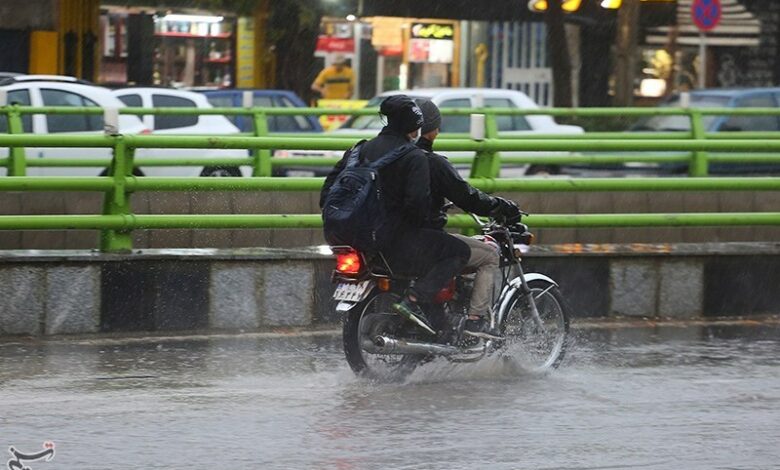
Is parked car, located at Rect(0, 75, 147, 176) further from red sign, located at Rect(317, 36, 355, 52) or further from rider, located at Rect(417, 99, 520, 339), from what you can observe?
red sign, located at Rect(317, 36, 355, 52)

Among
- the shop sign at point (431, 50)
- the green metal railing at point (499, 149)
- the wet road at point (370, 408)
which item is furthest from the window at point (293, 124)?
the shop sign at point (431, 50)

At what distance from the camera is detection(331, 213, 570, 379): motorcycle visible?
8.45 metres

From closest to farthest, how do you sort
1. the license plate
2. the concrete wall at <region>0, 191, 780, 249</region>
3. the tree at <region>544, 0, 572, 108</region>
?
the license plate
the concrete wall at <region>0, 191, 780, 249</region>
the tree at <region>544, 0, 572, 108</region>

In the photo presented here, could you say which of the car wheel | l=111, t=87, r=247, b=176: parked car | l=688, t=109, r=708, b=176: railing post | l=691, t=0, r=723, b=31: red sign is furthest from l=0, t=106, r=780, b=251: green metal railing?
l=691, t=0, r=723, b=31: red sign

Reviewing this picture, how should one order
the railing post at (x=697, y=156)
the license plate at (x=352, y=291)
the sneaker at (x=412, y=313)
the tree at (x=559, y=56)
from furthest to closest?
the tree at (x=559, y=56)
the railing post at (x=697, y=156)
the sneaker at (x=412, y=313)
the license plate at (x=352, y=291)

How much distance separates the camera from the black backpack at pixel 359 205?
8.24 m

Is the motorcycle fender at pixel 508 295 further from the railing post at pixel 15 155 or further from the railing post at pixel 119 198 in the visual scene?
the railing post at pixel 15 155

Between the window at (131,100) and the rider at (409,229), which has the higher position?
the window at (131,100)

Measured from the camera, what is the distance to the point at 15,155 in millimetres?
15352

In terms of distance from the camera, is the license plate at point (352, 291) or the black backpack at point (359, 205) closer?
the black backpack at point (359, 205)

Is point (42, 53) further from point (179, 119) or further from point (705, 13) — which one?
point (705, 13)

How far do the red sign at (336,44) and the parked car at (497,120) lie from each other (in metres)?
13.2

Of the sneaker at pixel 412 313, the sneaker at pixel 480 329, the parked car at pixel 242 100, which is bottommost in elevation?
the sneaker at pixel 480 329

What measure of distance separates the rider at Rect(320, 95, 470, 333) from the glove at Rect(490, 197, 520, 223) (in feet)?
0.89
